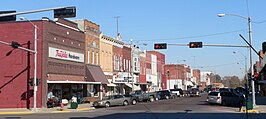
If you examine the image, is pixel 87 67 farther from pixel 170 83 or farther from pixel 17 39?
pixel 170 83

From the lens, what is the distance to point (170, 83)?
4700 inches

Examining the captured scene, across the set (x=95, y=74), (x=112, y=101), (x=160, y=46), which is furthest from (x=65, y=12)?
(x=95, y=74)

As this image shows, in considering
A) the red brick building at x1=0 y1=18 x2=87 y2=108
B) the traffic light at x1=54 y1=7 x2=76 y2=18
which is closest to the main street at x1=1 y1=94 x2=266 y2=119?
the red brick building at x1=0 y1=18 x2=87 y2=108

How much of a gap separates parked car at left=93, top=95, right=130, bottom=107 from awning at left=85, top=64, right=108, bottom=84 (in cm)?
643

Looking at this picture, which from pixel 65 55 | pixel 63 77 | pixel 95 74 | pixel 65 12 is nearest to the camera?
pixel 65 12

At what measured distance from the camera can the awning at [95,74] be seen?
170 feet

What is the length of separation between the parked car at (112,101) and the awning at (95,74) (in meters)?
6.43

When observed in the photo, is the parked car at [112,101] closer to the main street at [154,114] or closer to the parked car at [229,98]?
the main street at [154,114]

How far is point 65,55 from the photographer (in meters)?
46.3

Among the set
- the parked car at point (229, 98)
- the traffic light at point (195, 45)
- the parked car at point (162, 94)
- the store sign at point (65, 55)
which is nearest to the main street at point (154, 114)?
the traffic light at point (195, 45)

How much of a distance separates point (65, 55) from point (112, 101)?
7.46 metres

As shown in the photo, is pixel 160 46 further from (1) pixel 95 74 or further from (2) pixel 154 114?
(1) pixel 95 74

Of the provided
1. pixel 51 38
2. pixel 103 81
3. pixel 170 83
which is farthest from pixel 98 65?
pixel 170 83

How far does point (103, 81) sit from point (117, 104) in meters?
9.83
